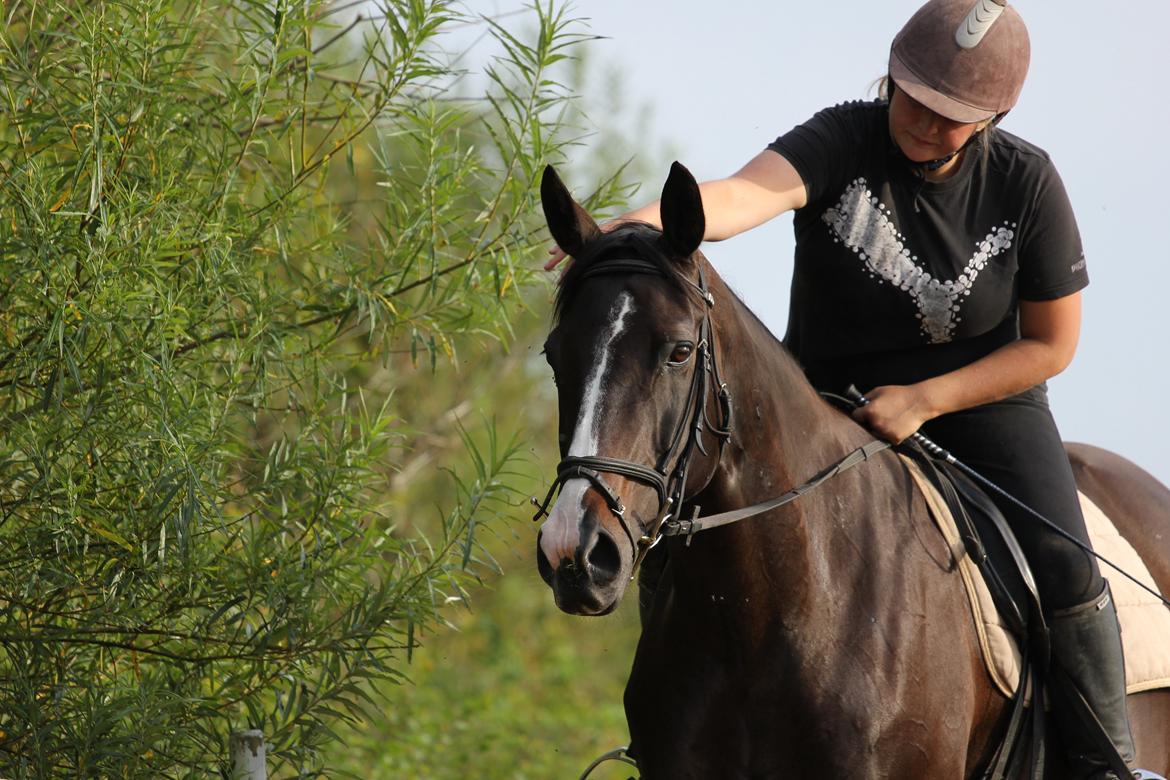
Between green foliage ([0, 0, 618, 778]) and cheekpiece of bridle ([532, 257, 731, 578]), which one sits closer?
cheekpiece of bridle ([532, 257, 731, 578])

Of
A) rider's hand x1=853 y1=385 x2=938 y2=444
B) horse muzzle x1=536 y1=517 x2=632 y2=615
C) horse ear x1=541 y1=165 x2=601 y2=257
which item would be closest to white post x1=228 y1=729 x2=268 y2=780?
horse muzzle x1=536 y1=517 x2=632 y2=615

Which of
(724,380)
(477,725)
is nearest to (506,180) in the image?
(724,380)

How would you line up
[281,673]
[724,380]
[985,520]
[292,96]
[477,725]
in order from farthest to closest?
[477,725] → [292,96] → [281,673] → [985,520] → [724,380]

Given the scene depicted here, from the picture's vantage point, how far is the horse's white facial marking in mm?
2877

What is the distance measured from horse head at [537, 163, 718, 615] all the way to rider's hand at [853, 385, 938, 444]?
92cm

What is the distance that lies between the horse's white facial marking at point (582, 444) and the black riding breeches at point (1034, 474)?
5.57ft

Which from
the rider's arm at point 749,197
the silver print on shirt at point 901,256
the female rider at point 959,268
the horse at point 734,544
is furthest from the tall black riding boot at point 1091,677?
the rider's arm at point 749,197

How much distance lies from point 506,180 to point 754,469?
79.0 inches

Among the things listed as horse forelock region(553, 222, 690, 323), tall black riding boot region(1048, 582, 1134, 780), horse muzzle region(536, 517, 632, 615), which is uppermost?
horse forelock region(553, 222, 690, 323)

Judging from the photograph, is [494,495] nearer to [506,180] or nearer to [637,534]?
[506,180]

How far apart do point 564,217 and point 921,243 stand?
4.60 ft

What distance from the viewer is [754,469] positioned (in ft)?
11.6

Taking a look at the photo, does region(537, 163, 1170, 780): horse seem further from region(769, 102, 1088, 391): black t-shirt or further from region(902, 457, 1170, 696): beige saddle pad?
region(769, 102, 1088, 391): black t-shirt

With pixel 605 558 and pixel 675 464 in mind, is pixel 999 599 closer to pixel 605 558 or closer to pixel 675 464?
pixel 675 464
